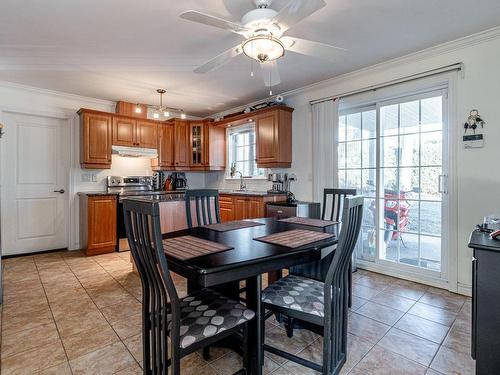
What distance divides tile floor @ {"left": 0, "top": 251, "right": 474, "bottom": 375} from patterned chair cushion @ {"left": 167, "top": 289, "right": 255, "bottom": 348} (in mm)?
495

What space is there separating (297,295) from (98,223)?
3676mm

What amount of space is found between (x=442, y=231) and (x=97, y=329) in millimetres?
3424

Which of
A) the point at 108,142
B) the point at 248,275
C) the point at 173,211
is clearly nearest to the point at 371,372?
the point at 248,275

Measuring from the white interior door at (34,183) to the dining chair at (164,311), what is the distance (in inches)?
155

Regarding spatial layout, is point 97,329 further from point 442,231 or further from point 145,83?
point 442,231

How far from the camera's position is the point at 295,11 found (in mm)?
1659

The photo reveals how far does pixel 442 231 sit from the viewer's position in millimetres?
2910

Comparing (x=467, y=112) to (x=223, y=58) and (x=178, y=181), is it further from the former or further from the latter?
(x=178, y=181)

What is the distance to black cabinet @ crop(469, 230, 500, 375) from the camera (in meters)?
1.35

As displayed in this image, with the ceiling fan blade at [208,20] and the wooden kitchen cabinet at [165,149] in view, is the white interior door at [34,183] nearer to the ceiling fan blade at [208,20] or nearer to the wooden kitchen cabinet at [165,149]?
the wooden kitchen cabinet at [165,149]

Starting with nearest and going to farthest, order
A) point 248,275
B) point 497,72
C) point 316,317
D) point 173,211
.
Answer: point 248,275 < point 316,317 < point 497,72 < point 173,211

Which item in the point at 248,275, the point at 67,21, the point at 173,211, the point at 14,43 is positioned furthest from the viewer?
the point at 173,211

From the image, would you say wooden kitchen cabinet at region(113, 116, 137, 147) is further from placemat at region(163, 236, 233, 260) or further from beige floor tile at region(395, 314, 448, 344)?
beige floor tile at region(395, 314, 448, 344)

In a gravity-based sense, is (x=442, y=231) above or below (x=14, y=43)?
below
